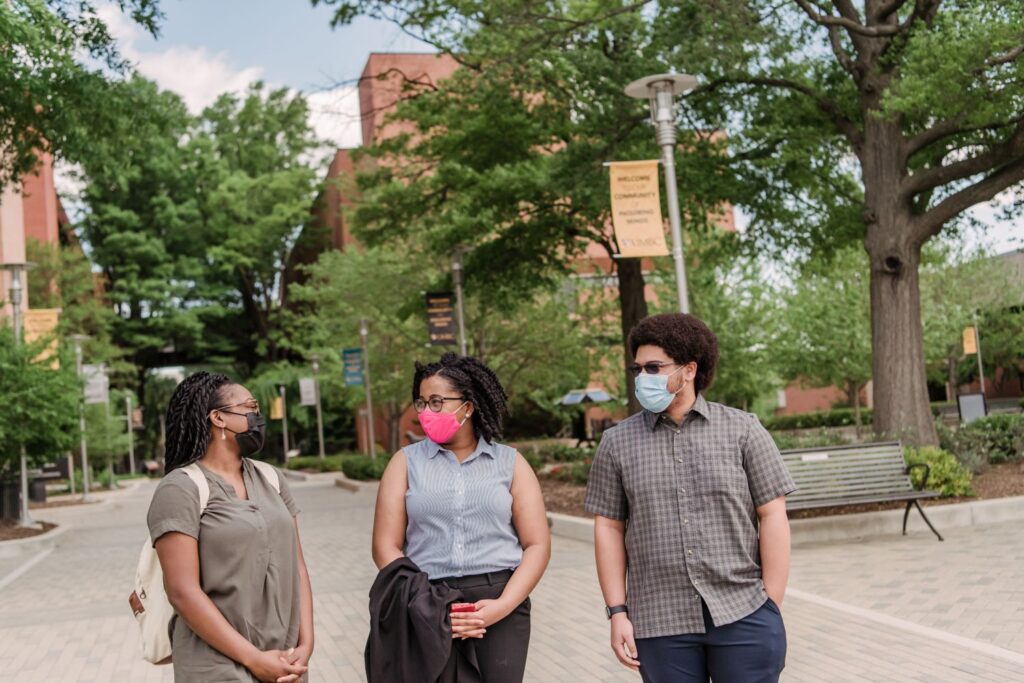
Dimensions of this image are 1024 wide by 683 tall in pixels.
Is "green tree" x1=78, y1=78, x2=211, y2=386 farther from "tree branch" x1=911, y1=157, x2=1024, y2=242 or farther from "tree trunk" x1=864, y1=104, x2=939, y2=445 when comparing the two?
"tree branch" x1=911, y1=157, x2=1024, y2=242

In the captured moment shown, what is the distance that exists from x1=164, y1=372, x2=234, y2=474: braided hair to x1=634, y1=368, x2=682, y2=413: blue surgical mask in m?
1.35

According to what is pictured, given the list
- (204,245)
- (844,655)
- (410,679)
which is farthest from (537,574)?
(204,245)

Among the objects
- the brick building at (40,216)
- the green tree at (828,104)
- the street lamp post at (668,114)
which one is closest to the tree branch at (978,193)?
the green tree at (828,104)

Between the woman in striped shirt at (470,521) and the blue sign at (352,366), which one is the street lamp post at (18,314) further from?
the woman in striped shirt at (470,521)

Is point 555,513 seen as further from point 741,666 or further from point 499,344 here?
point 499,344

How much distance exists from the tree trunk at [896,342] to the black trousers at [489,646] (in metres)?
12.3

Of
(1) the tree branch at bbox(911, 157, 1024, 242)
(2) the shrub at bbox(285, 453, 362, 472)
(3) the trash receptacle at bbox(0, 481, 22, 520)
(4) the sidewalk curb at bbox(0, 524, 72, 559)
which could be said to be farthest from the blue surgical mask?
(2) the shrub at bbox(285, 453, 362, 472)

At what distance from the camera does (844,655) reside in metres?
6.95

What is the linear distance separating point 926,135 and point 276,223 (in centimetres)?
4756

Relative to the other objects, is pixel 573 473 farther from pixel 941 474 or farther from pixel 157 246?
pixel 157 246

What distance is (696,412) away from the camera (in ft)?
12.0

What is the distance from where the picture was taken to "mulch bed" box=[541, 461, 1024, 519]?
12672 mm

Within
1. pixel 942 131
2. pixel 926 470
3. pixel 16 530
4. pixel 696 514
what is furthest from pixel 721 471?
pixel 16 530

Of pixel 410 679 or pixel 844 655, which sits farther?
pixel 844 655
